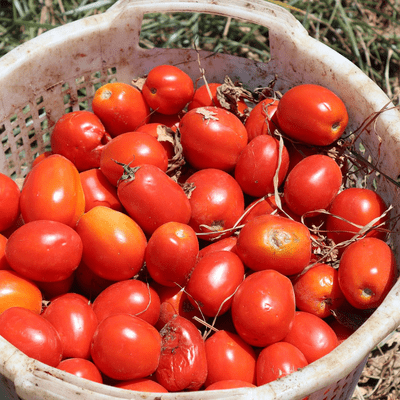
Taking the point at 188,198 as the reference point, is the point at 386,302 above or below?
below

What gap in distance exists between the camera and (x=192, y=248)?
1.39m

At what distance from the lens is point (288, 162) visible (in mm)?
1661

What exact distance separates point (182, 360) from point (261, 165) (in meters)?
0.68

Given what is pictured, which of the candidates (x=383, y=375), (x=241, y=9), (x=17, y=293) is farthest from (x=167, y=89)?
(x=383, y=375)

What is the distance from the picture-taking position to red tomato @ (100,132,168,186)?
1.54m

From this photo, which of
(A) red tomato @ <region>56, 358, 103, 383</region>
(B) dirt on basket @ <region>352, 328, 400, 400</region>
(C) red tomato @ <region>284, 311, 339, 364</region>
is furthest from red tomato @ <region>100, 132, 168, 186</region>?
(B) dirt on basket @ <region>352, 328, 400, 400</region>

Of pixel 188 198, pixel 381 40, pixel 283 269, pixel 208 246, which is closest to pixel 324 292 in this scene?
pixel 283 269

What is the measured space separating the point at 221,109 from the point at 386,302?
87cm

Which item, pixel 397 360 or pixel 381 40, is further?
pixel 381 40

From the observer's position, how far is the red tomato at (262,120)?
Result: 1.73 metres

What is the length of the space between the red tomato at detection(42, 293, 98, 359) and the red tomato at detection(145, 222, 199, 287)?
0.72 feet

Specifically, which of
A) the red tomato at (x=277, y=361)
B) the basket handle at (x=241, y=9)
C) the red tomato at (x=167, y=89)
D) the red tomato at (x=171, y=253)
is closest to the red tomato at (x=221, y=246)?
the red tomato at (x=171, y=253)

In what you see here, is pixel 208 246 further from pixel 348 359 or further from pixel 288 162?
pixel 348 359

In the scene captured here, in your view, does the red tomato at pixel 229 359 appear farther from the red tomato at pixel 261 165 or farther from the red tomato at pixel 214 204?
the red tomato at pixel 261 165
